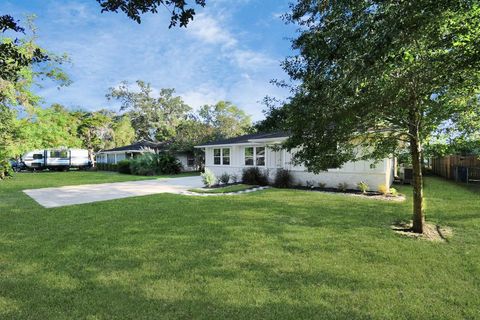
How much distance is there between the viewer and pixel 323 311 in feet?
9.75

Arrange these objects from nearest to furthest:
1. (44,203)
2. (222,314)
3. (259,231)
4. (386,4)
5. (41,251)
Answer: (386,4), (222,314), (41,251), (259,231), (44,203)

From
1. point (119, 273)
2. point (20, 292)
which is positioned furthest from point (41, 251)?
point (119, 273)

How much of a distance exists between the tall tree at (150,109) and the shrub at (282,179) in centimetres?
3324

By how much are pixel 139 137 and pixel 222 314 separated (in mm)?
47963

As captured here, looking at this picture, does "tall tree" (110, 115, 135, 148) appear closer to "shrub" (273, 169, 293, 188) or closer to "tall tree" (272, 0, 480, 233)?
"shrub" (273, 169, 293, 188)

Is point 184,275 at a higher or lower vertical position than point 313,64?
lower

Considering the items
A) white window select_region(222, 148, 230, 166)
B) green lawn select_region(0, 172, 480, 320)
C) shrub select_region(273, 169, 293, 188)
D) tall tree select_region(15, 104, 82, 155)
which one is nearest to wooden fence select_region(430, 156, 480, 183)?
green lawn select_region(0, 172, 480, 320)

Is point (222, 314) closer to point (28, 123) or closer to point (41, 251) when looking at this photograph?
point (41, 251)

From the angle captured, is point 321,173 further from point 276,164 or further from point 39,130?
point 39,130

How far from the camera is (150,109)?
46406 millimetres

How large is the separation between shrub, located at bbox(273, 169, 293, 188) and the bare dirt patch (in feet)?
25.1

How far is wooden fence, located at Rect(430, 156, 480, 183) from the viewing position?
1503cm

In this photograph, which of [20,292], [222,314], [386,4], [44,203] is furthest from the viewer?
[44,203]

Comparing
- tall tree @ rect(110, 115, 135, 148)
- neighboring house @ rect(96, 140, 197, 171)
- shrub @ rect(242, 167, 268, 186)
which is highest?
tall tree @ rect(110, 115, 135, 148)
